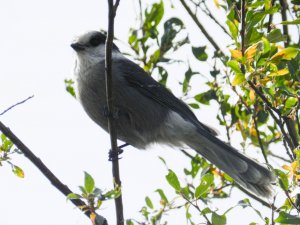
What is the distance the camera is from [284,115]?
9.39 ft

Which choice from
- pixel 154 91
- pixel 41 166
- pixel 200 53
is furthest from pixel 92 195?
pixel 154 91

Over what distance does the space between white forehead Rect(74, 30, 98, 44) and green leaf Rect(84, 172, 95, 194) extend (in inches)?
94.5

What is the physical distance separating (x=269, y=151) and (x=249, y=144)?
199mm

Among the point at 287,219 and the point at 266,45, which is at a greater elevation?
the point at 266,45

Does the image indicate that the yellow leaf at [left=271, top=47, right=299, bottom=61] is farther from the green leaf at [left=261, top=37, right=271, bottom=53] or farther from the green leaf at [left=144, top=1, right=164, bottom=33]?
the green leaf at [left=144, top=1, right=164, bottom=33]

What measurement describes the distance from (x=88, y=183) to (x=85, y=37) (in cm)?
248

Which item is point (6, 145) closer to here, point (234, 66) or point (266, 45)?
point (234, 66)

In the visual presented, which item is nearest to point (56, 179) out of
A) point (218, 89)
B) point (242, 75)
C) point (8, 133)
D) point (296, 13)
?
point (8, 133)

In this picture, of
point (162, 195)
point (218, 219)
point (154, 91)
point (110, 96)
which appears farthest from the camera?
point (154, 91)

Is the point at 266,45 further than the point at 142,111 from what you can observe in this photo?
No

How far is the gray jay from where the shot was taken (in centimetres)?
416

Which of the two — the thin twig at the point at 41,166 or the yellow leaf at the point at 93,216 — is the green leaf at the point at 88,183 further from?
the thin twig at the point at 41,166

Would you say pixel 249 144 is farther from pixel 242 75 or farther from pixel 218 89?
pixel 242 75

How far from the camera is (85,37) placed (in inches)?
184
